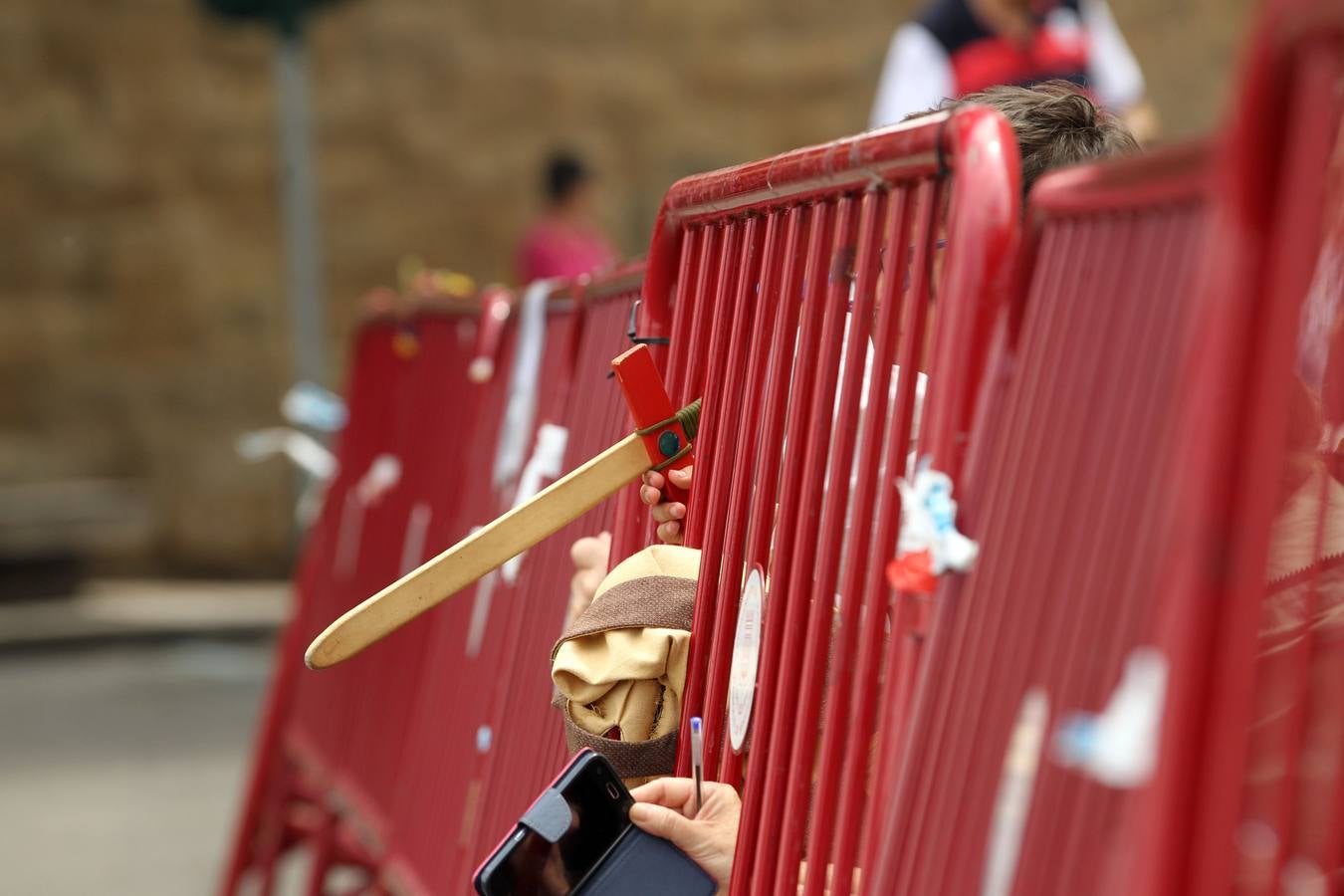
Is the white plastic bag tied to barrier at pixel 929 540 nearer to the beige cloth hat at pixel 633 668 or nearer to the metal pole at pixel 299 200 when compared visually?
the beige cloth hat at pixel 633 668

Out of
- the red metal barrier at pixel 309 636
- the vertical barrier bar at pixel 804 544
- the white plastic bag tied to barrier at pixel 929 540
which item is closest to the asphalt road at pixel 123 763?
the red metal barrier at pixel 309 636

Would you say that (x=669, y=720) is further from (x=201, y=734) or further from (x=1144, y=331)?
(x=201, y=734)

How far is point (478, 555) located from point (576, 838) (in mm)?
347

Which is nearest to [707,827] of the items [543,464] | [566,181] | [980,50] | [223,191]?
[543,464]

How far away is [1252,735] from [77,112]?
41.4 feet

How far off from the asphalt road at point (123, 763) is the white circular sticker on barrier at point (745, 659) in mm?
4425

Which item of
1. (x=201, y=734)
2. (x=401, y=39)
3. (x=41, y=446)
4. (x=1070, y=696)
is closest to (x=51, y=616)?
(x=41, y=446)

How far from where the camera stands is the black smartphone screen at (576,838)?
6.40ft

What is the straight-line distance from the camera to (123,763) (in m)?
7.84

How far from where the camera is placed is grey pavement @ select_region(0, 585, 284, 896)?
6285 mm

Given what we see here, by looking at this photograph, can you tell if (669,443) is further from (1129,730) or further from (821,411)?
(1129,730)

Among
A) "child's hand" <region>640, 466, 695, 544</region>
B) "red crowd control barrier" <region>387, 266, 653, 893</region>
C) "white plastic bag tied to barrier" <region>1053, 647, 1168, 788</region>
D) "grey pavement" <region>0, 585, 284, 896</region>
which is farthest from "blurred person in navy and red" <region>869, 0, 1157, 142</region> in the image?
"white plastic bag tied to barrier" <region>1053, 647, 1168, 788</region>

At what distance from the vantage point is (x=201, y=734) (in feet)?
27.6

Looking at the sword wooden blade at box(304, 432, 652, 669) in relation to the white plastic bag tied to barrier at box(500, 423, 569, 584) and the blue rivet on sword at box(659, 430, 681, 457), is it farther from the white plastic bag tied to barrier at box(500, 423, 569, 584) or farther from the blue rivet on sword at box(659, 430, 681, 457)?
the white plastic bag tied to barrier at box(500, 423, 569, 584)
